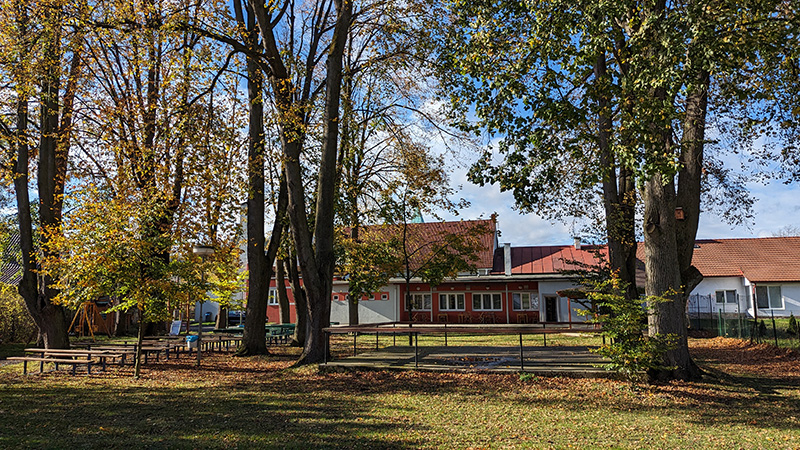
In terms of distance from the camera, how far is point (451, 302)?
39.1 meters

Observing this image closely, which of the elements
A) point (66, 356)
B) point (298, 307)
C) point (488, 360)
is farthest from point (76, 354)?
point (488, 360)

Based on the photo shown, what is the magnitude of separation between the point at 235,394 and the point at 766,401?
9.26 metres

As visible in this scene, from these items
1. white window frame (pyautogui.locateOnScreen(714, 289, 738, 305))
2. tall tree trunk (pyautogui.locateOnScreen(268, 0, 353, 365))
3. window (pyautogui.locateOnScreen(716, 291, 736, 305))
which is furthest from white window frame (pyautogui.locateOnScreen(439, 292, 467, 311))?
tall tree trunk (pyautogui.locateOnScreen(268, 0, 353, 365))

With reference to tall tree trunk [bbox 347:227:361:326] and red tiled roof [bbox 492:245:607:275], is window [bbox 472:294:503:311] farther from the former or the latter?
tall tree trunk [bbox 347:227:361:326]

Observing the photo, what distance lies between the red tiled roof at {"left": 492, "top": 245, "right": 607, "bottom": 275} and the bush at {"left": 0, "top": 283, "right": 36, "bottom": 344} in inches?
1101

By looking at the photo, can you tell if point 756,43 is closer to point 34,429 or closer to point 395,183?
point 34,429

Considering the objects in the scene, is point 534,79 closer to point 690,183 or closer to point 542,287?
point 690,183

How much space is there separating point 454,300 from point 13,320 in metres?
26.1

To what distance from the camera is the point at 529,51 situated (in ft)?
32.1

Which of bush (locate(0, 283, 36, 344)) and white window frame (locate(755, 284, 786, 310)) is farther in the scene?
white window frame (locate(755, 284, 786, 310))

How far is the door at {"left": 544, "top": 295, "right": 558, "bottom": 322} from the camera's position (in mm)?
36375

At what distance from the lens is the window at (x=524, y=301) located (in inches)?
1463

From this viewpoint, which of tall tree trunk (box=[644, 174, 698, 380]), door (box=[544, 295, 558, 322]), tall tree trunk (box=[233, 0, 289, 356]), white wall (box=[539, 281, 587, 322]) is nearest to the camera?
tall tree trunk (box=[644, 174, 698, 380])

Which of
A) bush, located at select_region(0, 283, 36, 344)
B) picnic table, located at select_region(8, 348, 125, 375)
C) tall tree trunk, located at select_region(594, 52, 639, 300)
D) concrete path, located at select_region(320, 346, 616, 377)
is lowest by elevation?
concrete path, located at select_region(320, 346, 616, 377)
